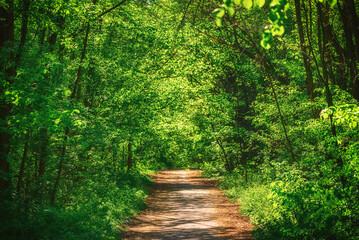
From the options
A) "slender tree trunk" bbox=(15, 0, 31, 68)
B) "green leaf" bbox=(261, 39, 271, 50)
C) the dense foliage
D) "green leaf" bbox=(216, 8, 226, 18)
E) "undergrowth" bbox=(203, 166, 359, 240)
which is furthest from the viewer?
"slender tree trunk" bbox=(15, 0, 31, 68)

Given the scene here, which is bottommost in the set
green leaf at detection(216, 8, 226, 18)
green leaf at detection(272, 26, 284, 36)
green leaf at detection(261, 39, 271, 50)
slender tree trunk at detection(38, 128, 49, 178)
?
slender tree trunk at detection(38, 128, 49, 178)

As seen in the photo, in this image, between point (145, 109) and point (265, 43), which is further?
point (145, 109)

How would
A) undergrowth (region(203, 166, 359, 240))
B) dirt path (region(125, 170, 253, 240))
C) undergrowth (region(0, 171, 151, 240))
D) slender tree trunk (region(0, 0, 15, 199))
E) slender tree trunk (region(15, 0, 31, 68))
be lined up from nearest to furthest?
undergrowth (region(0, 171, 151, 240)), undergrowth (region(203, 166, 359, 240)), slender tree trunk (region(0, 0, 15, 199)), slender tree trunk (region(15, 0, 31, 68)), dirt path (region(125, 170, 253, 240))

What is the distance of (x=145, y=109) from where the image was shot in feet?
52.9

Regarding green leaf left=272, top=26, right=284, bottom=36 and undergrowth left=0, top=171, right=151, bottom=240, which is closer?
green leaf left=272, top=26, right=284, bottom=36

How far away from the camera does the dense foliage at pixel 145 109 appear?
6004 mm

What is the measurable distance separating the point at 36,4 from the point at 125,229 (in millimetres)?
7044

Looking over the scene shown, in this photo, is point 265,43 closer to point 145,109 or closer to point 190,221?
point 190,221

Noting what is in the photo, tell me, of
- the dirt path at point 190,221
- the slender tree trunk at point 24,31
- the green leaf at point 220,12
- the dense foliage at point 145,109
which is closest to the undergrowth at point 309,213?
the dense foliage at point 145,109

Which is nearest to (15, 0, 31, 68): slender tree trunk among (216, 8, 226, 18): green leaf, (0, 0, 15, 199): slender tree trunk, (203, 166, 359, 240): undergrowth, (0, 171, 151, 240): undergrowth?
(0, 0, 15, 199): slender tree trunk

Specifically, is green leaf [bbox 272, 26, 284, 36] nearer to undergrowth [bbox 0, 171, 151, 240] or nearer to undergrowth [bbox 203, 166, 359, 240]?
undergrowth [bbox 203, 166, 359, 240]

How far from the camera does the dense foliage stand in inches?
236

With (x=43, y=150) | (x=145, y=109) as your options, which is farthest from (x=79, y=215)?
(x=145, y=109)

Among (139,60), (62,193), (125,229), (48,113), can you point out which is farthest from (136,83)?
(48,113)
